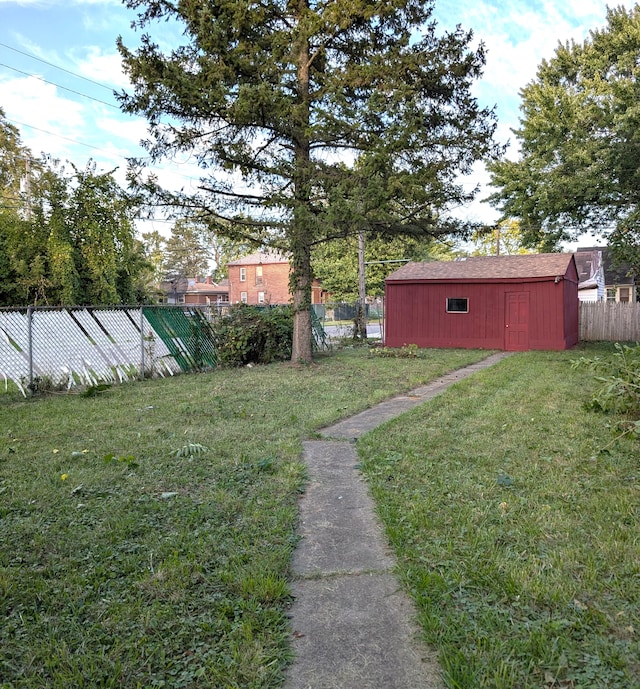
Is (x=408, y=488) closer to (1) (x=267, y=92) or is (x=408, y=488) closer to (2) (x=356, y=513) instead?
(2) (x=356, y=513)

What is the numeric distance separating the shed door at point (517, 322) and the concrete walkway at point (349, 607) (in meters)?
13.2

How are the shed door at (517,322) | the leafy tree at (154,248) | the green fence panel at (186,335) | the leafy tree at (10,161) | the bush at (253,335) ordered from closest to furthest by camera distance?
the green fence panel at (186,335), the bush at (253,335), the shed door at (517,322), the leafy tree at (10,161), the leafy tree at (154,248)

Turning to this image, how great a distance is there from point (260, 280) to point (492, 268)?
31278 mm

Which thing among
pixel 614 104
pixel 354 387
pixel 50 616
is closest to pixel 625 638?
pixel 50 616

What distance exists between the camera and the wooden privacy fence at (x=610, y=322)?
706 inches

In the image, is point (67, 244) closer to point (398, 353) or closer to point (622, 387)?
point (398, 353)

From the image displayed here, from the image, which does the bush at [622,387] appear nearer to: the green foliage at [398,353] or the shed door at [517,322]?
the green foliage at [398,353]

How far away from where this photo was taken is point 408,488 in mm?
3656

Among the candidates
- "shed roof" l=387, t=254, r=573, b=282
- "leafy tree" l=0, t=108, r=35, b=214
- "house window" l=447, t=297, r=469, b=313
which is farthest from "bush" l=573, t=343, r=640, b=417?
"leafy tree" l=0, t=108, r=35, b=214

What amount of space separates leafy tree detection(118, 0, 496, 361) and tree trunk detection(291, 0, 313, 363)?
4 cm

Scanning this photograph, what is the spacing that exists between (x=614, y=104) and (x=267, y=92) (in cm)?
1002

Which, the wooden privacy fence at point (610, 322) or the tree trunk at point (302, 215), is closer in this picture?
the tree trunk at point (302, 215)

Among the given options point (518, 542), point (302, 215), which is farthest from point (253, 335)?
point (518, 542)

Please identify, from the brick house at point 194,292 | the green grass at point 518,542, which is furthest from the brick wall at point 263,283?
the green grass at point 518,542
